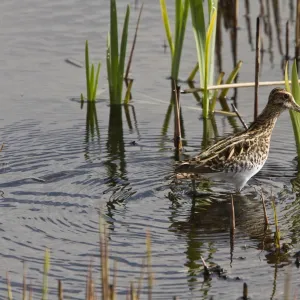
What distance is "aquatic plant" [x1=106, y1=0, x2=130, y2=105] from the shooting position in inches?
426

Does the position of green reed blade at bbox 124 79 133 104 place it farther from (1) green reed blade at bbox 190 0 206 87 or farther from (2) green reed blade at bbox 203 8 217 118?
(1) green reed blade at bbox 190 0 206 87

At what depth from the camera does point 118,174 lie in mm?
9750

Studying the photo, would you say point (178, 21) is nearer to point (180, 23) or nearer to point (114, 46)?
point (180, 23)

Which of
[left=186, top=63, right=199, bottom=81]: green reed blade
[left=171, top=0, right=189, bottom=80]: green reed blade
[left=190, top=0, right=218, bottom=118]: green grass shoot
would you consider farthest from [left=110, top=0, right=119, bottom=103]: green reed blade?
[left=186, top=63, right=199, bottom=81]: green reed blade

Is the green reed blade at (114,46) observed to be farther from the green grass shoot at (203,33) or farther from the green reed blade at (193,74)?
the green reed blade at (193,74)

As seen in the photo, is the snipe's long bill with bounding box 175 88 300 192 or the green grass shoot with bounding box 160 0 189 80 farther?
the green grass shoot with bounding box 160 0 189 80

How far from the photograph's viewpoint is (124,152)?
34.1 ft

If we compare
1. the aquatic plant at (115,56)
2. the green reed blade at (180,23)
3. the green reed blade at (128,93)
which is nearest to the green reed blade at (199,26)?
the green reed blade at (180,23)

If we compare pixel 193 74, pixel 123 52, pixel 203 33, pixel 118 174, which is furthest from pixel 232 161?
pixel 193 74

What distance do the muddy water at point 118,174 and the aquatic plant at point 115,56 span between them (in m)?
0.40

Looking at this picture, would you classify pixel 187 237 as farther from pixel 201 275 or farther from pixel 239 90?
pixel 239 90

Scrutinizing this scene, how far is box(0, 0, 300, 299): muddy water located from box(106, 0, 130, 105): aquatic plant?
1.33ft

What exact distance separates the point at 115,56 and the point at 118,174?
6.01ft

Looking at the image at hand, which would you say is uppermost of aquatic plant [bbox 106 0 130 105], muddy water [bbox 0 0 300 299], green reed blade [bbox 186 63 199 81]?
aquatic plant [bbox 106 0 130 105]
